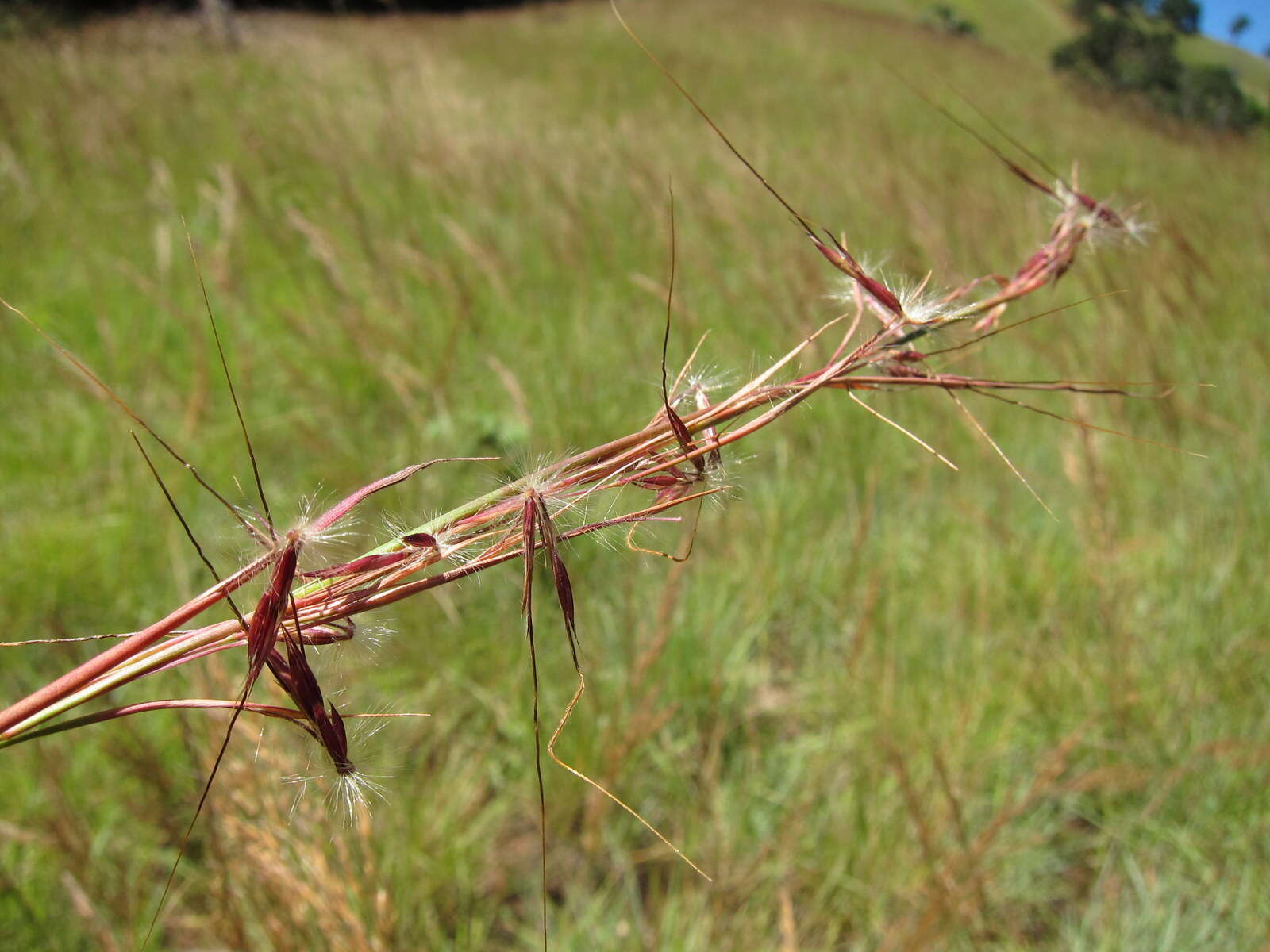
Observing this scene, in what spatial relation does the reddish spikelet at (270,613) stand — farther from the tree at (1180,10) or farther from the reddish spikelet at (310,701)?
the tree at (1180,10)

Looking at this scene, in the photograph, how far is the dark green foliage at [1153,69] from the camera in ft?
13.7

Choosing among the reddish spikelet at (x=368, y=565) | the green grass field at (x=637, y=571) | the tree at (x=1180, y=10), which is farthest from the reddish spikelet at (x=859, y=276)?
the tree at (x=1180, y=10)

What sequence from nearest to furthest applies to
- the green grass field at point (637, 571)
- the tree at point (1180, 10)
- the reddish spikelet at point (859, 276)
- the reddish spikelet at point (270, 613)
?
the reddish spikelet at point (270, 613)
the reddish spikelet at point (859, 276)
the green grass field at point (637, 571)
the tree at point (1180, 10)

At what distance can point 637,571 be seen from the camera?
2.08m

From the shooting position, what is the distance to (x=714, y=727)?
177cm

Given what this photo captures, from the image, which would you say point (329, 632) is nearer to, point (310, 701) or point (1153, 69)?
point (310, 701)

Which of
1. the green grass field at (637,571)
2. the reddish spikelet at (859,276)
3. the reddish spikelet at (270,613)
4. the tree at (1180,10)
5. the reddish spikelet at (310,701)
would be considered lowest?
the green grass field at (637,571)

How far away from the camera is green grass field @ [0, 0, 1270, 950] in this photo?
1.37m

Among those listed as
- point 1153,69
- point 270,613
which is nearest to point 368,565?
point 270,613

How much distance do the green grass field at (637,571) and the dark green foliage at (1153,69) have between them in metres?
0.87

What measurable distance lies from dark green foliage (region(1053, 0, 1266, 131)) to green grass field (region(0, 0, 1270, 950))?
865mm

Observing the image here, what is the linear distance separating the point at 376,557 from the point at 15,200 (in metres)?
4.14

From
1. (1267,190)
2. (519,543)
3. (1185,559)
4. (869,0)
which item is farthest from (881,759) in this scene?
(869,0)

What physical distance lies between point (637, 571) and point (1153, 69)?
5886 mm
